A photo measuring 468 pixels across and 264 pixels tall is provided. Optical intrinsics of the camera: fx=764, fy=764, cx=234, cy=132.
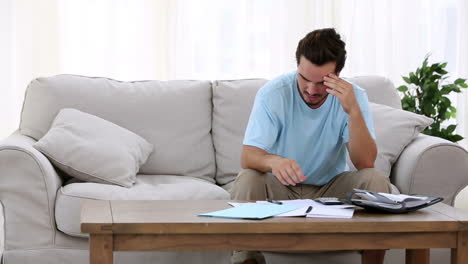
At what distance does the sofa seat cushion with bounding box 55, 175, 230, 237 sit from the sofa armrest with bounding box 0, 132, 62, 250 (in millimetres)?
52

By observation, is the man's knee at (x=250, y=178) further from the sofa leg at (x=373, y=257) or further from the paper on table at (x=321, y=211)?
the sofa leg at (x=373, y=257)

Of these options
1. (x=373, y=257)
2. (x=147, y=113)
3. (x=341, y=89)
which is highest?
A: (x=341, y=89)

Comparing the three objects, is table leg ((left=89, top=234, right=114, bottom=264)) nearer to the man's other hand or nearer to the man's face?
the man's other hand

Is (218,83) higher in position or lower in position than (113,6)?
lower

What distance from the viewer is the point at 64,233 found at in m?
2.84

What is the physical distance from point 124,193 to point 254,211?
2.93ft

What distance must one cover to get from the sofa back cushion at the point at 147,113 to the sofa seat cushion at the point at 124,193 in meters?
0.19

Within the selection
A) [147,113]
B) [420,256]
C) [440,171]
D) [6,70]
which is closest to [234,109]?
[147,113]

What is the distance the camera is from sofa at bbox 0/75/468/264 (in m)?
2.81

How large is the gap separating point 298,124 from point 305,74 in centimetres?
25

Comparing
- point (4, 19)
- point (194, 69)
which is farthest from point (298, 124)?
point (4, 19)

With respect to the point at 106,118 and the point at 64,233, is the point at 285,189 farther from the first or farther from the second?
the point at 106,118

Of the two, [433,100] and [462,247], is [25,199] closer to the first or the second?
[462,247]

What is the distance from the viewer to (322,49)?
2.70 meters
